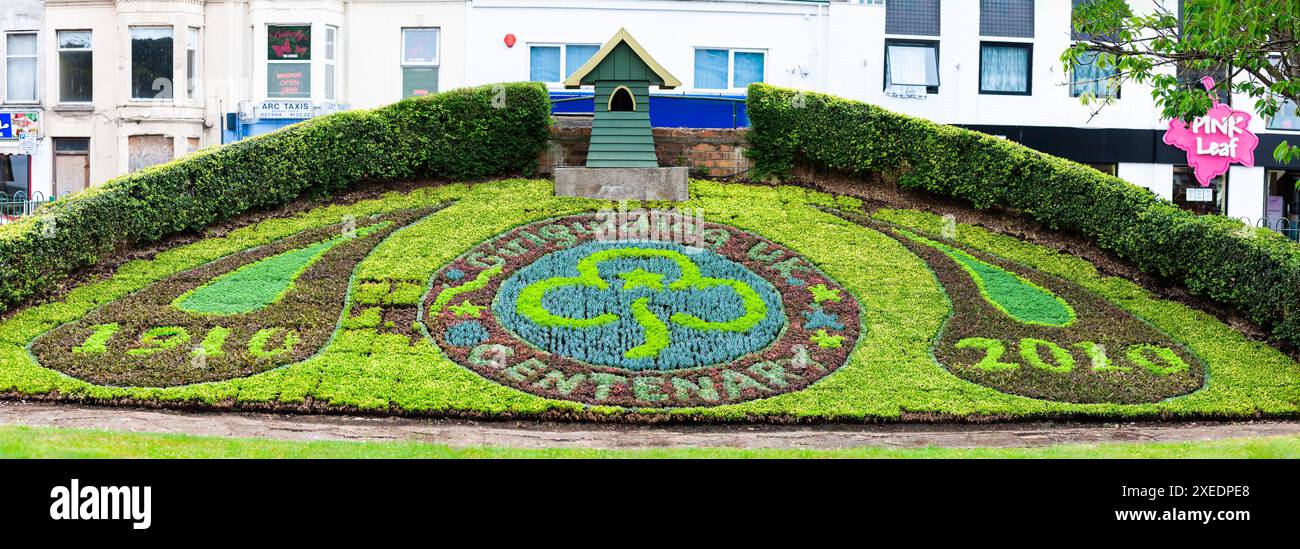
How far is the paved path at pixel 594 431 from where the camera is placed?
12820 mm

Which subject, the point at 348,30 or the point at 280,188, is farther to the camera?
the point at 348,30

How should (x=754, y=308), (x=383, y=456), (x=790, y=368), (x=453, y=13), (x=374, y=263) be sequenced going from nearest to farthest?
(x=383, y=456) → (x=790, y=368) → (x=754, y=308) → (x=374, y=263) → (x=453, y=13)

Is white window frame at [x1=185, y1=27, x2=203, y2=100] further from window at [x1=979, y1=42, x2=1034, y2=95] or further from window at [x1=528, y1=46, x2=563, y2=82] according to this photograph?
window at [x1=979, y1=42, x2=1034, y2=95]

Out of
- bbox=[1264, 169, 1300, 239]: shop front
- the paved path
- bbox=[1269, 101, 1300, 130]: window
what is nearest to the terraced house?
bbox=[1269, 101, 1300, 130]: window

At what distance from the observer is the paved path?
42.1 feet

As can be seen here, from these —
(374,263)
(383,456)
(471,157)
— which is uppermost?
(471,157)

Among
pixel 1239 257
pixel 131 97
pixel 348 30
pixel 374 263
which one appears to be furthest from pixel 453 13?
pixel 1239 257

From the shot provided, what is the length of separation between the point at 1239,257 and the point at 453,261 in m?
11.6

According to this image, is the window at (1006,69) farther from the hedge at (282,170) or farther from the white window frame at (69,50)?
the white window frame at (69,50)

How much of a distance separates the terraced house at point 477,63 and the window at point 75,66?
3 centimetres

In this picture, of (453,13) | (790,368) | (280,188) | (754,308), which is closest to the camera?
(790,368)

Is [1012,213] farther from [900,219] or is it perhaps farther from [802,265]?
[802,265]

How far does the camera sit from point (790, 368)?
15203mm

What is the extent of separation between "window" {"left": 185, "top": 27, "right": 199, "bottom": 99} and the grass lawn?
19927 millimetres
